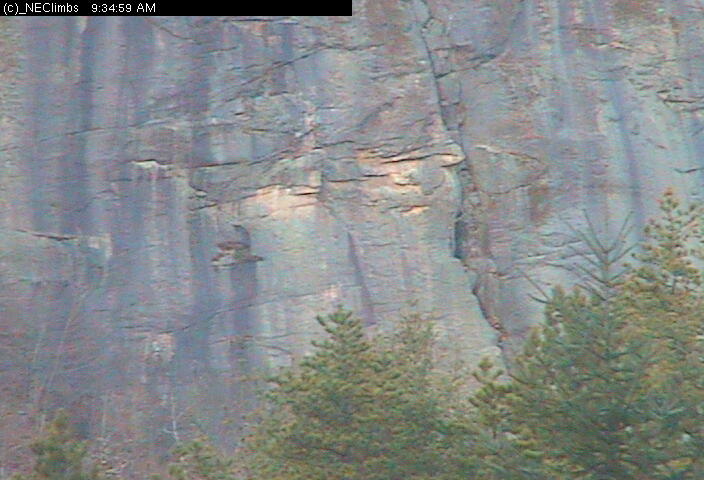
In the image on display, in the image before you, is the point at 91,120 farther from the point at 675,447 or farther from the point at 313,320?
the point at 675,447

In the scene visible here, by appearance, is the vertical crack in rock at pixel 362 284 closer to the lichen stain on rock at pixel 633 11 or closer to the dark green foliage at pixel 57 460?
the lichen stain on rock at pixel 633 11

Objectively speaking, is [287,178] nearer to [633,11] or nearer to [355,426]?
[633,11]

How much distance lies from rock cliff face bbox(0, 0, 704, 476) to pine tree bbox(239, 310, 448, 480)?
22.6 feet

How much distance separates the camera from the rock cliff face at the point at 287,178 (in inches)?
715

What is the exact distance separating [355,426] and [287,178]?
8.70 meters

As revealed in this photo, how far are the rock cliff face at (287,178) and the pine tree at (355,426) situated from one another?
6896 mm

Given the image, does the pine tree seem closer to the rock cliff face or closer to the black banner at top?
the rock cliff face

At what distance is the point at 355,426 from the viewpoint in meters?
10.4

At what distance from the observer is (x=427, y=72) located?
19.5 m

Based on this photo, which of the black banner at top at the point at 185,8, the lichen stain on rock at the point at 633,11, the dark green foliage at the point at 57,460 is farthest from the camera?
the lichen stain on rock at the point at 633,11

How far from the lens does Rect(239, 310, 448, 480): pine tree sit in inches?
407

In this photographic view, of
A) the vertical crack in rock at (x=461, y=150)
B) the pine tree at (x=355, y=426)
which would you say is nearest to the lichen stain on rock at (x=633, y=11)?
the vertical crack in rock at (x=461, y=150)

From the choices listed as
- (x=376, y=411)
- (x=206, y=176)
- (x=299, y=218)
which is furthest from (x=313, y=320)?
(x=376, y=411)

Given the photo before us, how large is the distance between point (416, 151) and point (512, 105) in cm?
176
